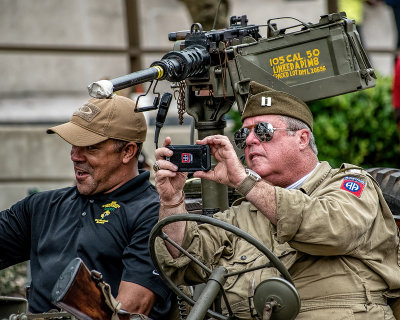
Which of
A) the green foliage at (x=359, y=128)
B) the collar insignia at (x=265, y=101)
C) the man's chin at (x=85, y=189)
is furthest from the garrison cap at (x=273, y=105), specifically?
the green foliage at (x=359, y=128)

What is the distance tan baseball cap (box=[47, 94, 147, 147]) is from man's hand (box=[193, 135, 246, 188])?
844 mm

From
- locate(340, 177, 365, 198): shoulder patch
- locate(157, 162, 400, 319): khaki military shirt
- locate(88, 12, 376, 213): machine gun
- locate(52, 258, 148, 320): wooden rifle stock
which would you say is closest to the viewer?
locate(52, 258, 148, 320): wooden rifle stock

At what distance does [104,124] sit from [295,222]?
1348 mm

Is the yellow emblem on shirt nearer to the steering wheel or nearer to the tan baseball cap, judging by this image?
the tan baseball cap

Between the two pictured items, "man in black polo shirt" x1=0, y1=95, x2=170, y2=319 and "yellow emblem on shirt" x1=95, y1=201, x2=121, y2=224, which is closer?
"man in black polo shirt" x1=0, y1=95, x2=170, y2=319

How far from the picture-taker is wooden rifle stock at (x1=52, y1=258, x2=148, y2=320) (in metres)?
3.44

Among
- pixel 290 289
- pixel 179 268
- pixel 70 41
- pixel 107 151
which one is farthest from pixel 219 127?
pixel 70 41

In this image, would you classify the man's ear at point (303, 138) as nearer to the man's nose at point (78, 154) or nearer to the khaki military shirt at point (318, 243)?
the khaki military shirt at point (318, 243)

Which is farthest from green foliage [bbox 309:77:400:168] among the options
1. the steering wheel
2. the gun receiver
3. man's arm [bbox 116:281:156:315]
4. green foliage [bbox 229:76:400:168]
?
the steering wheel

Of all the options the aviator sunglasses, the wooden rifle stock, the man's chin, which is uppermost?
the aviator sunglasses

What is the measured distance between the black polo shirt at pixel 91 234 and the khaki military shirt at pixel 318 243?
291 millimetres

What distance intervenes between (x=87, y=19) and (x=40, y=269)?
7600 mm

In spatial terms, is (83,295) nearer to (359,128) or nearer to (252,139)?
(252,139)

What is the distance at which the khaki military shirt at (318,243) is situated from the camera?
372cm
